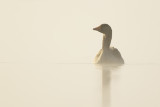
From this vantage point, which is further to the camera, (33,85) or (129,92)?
(33,85)

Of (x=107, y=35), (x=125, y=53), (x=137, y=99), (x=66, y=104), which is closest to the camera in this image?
(x=66, y=104)

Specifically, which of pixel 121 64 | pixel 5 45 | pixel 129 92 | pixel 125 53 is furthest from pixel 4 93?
pixel 5 45

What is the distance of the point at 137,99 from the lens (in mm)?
3846

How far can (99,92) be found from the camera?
14.4 feet

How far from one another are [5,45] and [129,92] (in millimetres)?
16901

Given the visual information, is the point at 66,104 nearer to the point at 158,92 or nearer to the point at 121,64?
the point at 158,92

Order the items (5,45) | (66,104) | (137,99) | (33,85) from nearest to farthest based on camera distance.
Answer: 1. (66,104)
2. (137,99)
3. (33,85)
4. (5,45)

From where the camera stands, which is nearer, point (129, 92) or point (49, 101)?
point (49, 101)

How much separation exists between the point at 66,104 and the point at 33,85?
154 centimetres

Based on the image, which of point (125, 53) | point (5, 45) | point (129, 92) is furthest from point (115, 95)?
point (5, 45)

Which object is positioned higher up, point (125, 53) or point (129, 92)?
point (129, 92)

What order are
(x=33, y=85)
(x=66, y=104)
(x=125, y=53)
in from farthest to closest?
1. (x=125, y=53)
2. (x=33, y=85)
3. (x=66, y=104)

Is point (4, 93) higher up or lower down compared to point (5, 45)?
higher up

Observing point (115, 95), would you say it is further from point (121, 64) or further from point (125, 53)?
point (125, 53)
